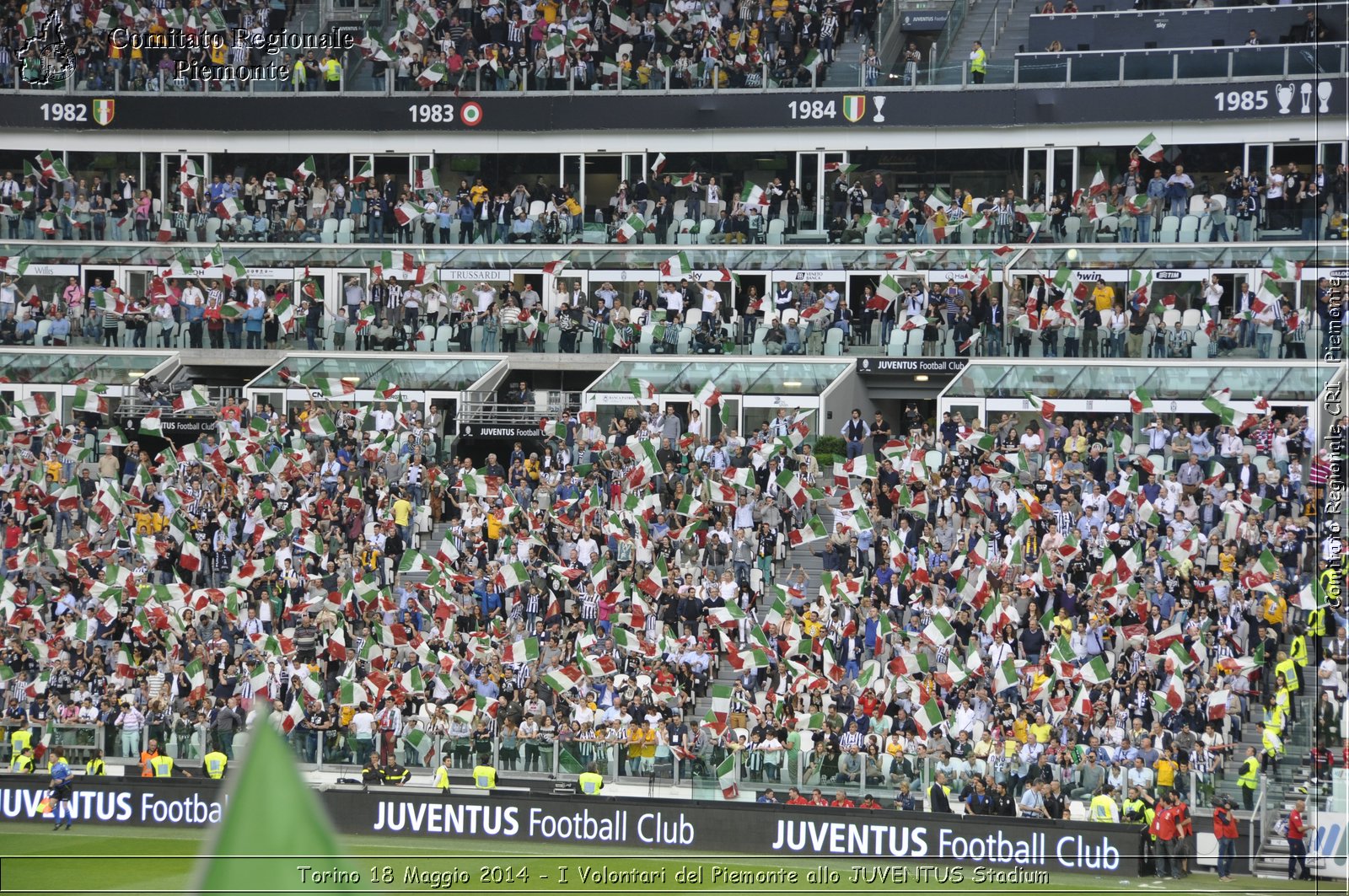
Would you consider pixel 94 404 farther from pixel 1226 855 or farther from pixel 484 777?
pixel 1226 855

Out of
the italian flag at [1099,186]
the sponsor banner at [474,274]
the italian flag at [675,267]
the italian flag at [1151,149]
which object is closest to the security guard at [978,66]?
the italian flag at [1151,149]

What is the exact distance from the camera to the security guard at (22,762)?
25.2m

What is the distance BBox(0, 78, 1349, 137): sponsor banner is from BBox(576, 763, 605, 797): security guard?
24560 millimetres

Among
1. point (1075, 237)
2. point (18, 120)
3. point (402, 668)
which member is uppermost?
point (18, 120)

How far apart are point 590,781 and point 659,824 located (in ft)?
3.83

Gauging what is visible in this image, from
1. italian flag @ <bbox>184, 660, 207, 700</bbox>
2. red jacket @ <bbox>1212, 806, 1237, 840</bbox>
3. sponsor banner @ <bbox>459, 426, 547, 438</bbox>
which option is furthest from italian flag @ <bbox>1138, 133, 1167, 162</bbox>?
italian flag @ <bbox>184, 660, 207, 700</bbox>

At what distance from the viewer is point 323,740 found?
2491 cm

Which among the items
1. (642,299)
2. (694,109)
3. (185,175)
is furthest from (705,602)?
(185,175)

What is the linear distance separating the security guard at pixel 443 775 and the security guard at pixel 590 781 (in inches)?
72.7

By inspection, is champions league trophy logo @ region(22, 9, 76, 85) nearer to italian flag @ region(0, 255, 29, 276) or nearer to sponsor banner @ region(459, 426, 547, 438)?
italian flag @ region(0, 255, 29, 276)

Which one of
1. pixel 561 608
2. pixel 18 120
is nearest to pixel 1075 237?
pixel 561 608

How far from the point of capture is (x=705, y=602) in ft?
90.0

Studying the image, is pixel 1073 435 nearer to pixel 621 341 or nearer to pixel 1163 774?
pixel 1163 774

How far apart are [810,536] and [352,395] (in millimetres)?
13267
